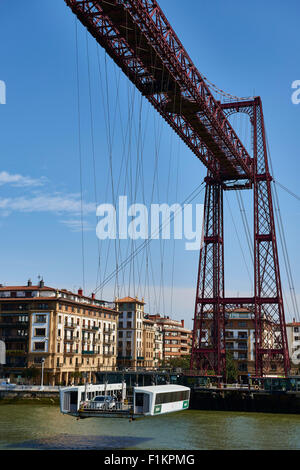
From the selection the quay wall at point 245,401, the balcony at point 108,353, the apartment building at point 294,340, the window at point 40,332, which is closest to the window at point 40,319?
the window at point 40,332

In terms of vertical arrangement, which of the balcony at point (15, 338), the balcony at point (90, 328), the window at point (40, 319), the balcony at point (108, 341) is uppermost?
the window at point (40, 319)

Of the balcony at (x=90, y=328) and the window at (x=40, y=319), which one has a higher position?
the window at (x=40, y=319)

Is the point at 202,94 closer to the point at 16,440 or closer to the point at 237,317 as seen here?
the point at 16,440

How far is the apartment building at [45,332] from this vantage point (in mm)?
65438

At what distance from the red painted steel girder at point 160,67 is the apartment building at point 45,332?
96.5 feet

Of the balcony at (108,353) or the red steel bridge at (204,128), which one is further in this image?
the balcony at (108,353)

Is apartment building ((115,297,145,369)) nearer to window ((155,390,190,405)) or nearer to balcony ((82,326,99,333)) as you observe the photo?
balcony ((82,326,99,333))

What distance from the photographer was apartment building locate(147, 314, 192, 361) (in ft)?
365

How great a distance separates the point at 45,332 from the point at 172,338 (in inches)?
2029

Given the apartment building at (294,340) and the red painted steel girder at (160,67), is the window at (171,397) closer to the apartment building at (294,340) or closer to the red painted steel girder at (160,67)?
the red painted steel girder at (160,67)

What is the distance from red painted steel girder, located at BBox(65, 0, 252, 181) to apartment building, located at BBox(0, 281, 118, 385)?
96.5 ft

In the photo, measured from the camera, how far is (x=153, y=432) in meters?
31.9

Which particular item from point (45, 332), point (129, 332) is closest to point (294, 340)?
point (129, 332)

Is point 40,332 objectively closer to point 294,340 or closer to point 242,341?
point 242,341
